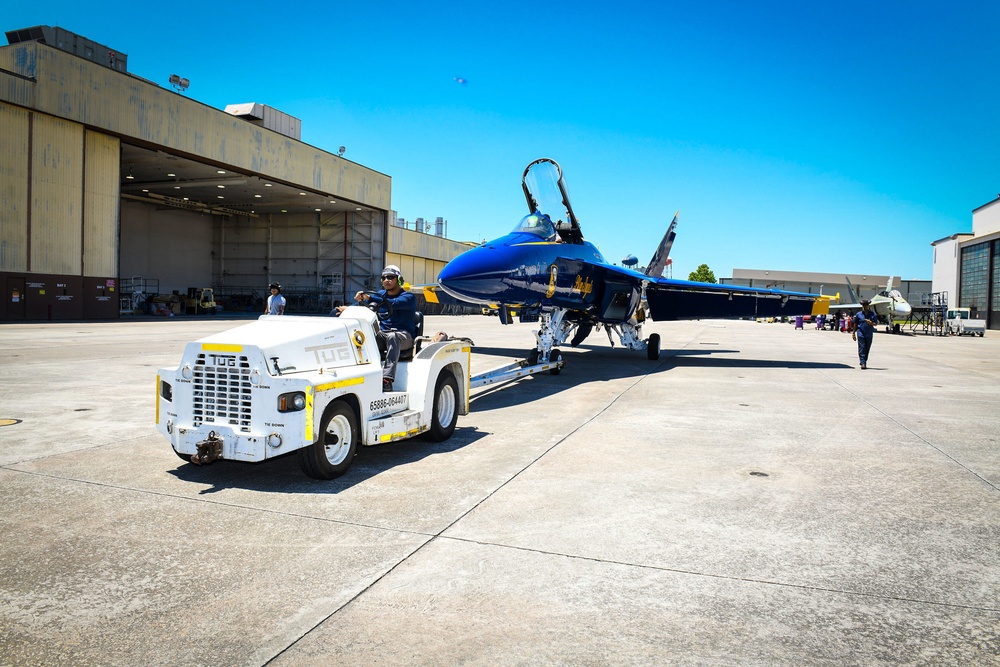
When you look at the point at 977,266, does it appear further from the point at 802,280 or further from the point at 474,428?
the point at 802,280

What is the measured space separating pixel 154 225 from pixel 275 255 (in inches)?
369

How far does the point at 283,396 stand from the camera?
4984 millimetres

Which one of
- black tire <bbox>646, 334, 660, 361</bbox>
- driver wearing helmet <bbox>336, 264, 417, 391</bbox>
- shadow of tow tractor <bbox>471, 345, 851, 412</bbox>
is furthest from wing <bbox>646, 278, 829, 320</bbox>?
driver wearing helmet <bbox>336, 264, 417, 391</bbox>

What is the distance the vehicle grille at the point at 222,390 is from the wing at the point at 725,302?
14767 mm

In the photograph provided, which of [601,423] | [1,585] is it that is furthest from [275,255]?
[1,585]

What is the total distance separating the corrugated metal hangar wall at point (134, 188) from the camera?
90.5 ft

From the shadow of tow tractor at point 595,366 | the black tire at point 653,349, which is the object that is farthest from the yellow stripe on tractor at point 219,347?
the black tire at point 653,349

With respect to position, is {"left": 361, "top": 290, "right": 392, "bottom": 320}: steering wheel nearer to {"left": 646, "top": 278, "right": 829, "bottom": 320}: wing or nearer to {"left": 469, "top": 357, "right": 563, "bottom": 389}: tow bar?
{"left": 469, "top": 357, "right": 563, "bottom": 389}: tow bar

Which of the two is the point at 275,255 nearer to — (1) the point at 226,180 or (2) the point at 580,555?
(1) the point at 226,180

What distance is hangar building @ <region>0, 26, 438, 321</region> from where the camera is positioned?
27656 millimetres

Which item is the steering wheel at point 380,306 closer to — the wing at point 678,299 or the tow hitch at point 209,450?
the tow hitch at point 209,450

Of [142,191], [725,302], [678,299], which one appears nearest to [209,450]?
[678,299]

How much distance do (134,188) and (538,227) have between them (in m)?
41.8

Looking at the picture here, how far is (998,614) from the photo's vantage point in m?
3.28
